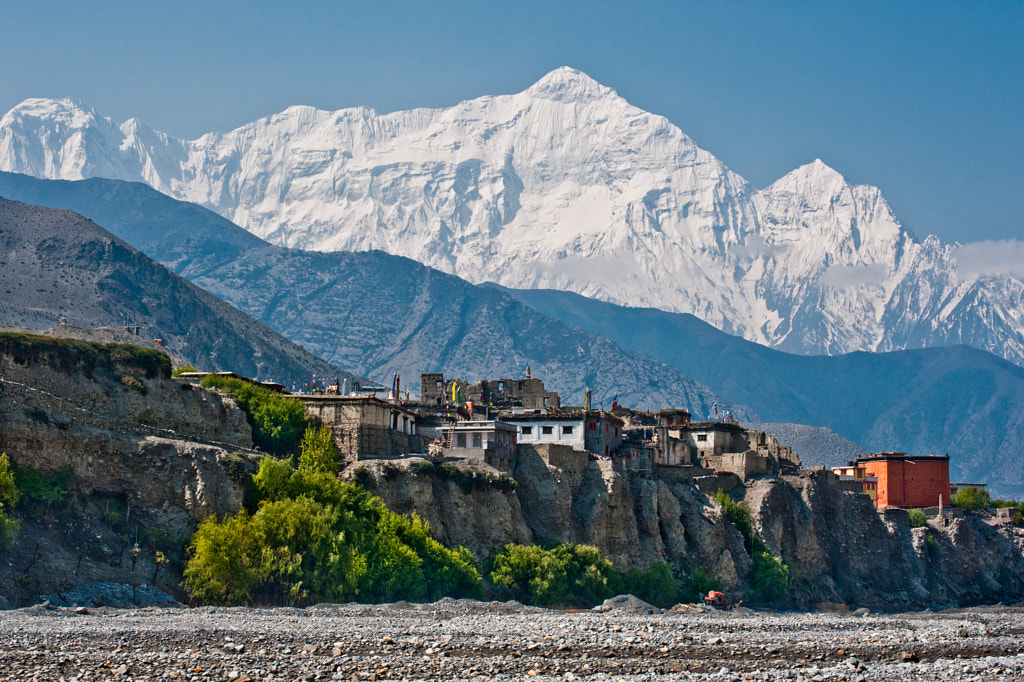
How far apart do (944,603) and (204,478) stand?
79.9 meters

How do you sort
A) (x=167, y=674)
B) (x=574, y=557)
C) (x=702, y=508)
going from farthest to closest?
(x=702, y=508) → (x=574, y=557) → (x=167, y=674)

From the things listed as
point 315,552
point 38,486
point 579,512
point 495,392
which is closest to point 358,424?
point 315,552

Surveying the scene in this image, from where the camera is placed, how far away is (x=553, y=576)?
9275cm

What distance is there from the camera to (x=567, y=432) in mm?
117125

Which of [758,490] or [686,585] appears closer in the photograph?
[686,585]

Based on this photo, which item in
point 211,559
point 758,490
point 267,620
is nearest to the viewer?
point 267,620

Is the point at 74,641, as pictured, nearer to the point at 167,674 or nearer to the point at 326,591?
the point at 167,674

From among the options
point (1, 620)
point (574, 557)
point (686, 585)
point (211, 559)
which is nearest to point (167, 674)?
point (1, 620)

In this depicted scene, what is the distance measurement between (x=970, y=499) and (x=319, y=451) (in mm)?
101532

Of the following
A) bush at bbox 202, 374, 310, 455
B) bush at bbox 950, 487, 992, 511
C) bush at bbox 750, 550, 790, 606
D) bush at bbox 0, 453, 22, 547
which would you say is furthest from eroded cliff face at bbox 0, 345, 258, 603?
bush at bbox 950, 487, 992, 511

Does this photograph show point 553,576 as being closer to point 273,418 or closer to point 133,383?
point 273,418

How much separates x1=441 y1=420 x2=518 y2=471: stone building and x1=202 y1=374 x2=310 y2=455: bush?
37.5ft

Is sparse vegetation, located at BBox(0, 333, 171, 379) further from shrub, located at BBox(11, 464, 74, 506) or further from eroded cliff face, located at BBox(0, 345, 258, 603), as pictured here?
shrub, located at BBox(11, 464, 74, 506)

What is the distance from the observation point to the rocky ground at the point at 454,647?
185 ft
